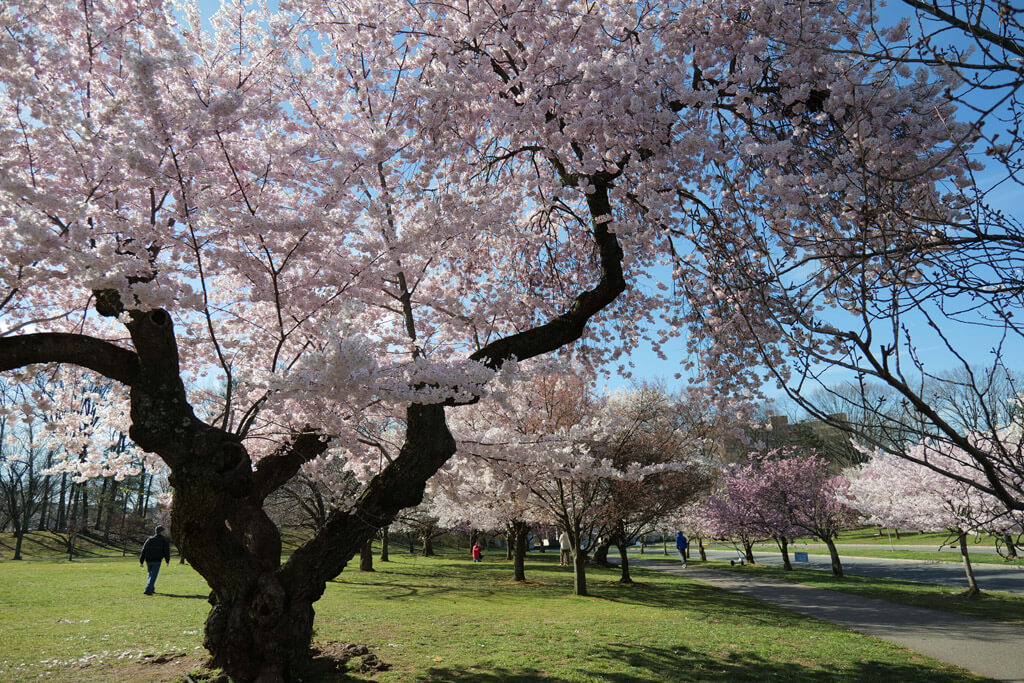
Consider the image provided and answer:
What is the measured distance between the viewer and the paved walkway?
7.26 metres

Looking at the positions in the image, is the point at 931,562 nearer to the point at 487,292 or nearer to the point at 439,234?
the point at 487,292

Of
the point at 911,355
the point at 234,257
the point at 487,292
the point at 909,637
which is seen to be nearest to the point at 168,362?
the point at 234,257

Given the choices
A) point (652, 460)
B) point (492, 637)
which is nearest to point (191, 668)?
point (492, 637)

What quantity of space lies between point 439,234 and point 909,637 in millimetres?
9687

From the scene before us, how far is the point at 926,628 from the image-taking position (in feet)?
31.7

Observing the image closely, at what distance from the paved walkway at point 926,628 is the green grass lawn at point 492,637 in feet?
1.56

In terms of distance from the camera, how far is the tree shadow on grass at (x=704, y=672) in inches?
253

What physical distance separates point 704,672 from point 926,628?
5.61 m

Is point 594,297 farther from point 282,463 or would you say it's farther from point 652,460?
point 652,460

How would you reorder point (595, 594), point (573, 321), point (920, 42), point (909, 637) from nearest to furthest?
point (920, 42)
point (573, 321)
point (909, 637)
point (595, 594)

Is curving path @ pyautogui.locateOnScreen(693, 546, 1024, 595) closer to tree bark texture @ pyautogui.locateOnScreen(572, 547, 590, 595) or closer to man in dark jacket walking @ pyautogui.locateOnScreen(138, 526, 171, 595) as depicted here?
tree bark texture @ pyautogui.locateOnScreen(572, 547, 590, 595)

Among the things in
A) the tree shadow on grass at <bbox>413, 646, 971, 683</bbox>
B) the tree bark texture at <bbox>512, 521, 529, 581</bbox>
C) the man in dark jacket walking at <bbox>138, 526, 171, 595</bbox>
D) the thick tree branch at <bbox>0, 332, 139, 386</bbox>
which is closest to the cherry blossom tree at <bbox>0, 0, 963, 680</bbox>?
the thick tree branch at <bbox>0, 332, 139, 386</bbox>

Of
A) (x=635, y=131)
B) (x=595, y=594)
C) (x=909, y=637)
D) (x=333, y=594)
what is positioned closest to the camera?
(x=635, y=131)

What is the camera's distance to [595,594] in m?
15.1
